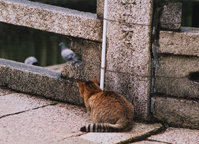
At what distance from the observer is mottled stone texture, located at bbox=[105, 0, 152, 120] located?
3047mm

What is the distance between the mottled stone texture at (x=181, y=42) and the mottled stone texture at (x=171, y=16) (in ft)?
0.23

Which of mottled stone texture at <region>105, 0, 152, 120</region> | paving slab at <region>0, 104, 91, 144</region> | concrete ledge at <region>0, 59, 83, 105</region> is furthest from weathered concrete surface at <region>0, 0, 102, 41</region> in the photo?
paving slab at <region>0, 104, 91, 144</region>

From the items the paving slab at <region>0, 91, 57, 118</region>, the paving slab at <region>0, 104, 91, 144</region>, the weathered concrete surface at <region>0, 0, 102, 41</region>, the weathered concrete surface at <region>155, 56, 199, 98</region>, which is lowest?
the paving slab at <region>0, 104, 91, 144</region>

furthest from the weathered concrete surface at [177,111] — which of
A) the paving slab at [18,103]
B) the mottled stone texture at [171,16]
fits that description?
the paving slab at [18,103]

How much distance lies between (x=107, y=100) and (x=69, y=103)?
0.80m

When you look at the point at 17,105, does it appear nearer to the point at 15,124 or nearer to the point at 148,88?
the point at 15,124

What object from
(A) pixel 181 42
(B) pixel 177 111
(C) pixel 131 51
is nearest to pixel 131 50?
(C) pixel 131 51

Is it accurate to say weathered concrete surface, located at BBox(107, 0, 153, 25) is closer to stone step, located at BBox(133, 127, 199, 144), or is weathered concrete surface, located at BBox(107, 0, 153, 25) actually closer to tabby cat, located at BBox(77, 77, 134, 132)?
tabby cat, located at BBox(77, 77, 134, 132)

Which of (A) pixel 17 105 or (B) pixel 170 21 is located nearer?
(B) pixel 170 21

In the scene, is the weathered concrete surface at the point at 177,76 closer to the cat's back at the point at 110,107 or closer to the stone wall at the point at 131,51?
the stone wall at the point at 131,51

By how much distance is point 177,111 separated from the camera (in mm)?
3119

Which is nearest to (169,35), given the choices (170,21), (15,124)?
(170,21)

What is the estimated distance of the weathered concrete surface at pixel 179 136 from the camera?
282 cm

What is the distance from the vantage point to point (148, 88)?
10.3 ft
